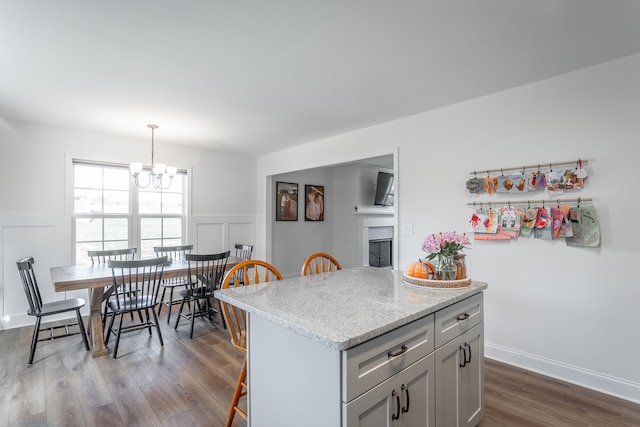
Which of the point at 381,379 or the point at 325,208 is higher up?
the point at 325,208

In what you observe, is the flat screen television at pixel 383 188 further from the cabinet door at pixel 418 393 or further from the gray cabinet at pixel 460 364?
the cabinet door at pixel 418 393

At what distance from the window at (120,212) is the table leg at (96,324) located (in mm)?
1308

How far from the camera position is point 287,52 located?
2.18 metres

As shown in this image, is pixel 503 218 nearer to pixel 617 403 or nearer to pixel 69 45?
pixel 617 403

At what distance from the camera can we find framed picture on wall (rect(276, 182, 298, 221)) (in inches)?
229

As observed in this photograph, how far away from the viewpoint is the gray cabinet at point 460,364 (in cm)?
149

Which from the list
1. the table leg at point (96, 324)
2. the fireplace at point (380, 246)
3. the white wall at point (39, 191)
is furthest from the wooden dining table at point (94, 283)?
the fireplace at point (380, 246)

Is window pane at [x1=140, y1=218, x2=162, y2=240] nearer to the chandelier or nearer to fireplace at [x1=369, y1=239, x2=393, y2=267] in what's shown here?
the chandelier

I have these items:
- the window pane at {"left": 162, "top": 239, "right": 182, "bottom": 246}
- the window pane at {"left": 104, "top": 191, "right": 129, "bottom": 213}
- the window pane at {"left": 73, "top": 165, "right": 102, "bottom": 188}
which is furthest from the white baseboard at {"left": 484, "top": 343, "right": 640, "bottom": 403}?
the window pane at {"left": 73, "top": 165, "right": 102, "bottom": 188}

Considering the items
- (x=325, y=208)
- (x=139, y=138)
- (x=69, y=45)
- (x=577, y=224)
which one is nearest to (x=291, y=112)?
(x=69, y=45)

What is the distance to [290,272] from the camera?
237 inches

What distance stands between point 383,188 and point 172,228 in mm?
3844

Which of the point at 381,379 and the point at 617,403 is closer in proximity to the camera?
the point at 381,379

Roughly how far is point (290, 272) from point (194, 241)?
1.88m
